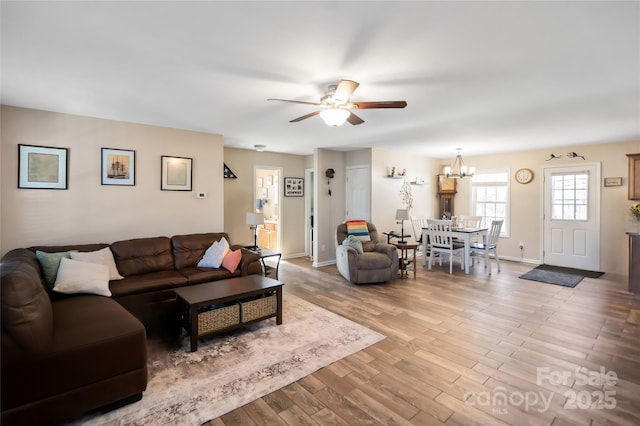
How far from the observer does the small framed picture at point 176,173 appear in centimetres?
429

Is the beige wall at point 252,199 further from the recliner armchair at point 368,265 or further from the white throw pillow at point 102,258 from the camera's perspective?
the white throw pillow at point 102,258

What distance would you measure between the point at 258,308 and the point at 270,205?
4.91m

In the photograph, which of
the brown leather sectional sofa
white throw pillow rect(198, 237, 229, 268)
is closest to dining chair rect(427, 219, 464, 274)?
white throw pillow rect(198, 237, 229, 268)

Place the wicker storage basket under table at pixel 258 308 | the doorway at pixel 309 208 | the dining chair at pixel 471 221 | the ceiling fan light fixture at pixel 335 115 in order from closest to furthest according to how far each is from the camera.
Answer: the ceiling fan light fixture at pixel 335 115 < the wicker storage basket under table at pixel 258 308 < the dining chair at pixel 471 221 < the doorway at pixel 309 208

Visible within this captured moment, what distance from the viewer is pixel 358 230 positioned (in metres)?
5.39

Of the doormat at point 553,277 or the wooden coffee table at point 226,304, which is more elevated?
the wooden coffee table at point 226,304

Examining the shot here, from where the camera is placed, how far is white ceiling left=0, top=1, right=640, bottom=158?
67.2 inches

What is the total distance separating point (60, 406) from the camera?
1786mm

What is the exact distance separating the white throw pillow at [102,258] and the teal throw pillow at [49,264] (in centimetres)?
16

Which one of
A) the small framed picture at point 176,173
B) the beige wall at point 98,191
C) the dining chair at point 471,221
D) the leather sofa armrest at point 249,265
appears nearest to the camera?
the beige wall at point 98,191

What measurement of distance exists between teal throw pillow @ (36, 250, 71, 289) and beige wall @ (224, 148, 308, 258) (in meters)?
3.16

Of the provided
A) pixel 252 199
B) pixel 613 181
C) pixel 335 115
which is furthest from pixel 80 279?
pixel 613 181

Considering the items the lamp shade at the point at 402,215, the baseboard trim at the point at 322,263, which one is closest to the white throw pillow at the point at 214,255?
the baseboard trim at the point at 322,263

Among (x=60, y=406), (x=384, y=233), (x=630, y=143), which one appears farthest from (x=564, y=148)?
(x=60, y=406)
